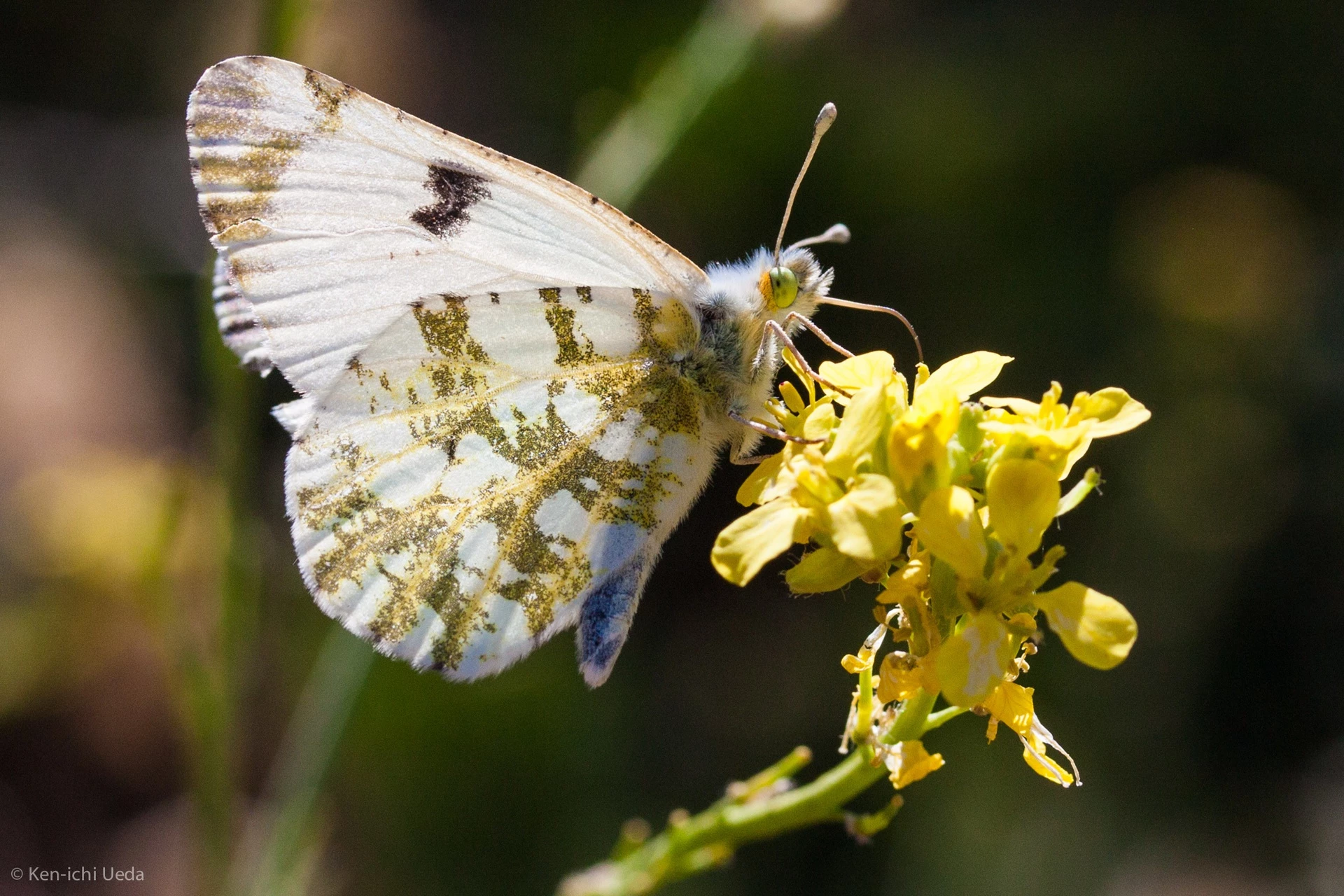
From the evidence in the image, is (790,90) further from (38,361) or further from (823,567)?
(38,361)

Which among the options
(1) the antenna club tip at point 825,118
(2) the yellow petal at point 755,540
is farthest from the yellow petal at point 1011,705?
(1) the antenna club tip at point 825,118

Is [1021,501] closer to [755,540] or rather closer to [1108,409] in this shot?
[1108,409]

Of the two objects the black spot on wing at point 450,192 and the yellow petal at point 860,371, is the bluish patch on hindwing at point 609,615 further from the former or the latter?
the black spot on wing at point 450,192

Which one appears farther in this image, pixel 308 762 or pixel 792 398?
pixel 308 762

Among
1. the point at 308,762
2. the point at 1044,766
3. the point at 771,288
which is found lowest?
the point at 308,762

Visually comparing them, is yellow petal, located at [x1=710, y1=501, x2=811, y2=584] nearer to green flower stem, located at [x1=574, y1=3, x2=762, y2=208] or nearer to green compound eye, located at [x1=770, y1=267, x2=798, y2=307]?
green compound eye, located at [x1=770, y1=267, x2=798, y2=307]

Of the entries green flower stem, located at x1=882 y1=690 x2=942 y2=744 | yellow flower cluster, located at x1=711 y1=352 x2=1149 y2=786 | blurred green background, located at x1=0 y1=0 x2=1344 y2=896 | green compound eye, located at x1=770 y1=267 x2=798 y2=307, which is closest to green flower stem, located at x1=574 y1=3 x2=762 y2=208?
blurred green background, located at x1=0 y1=0 x2=1344 y2=896

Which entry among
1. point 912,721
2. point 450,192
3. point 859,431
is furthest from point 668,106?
point 912,721

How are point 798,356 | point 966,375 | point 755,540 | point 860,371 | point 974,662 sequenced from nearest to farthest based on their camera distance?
point 974,662, point 755,540, point 966,375, point 860,371, point 798,356

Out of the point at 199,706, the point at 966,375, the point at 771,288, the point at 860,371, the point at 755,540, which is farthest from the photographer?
the point at 199,706
